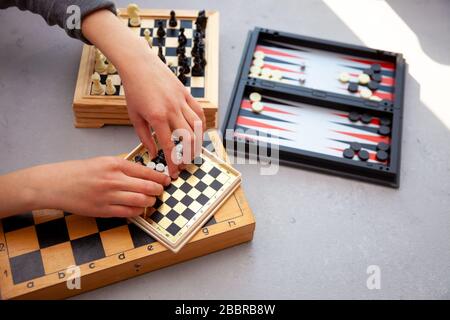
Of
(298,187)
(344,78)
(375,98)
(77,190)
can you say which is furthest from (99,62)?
(375,98)

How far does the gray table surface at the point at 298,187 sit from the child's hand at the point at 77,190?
250 mm

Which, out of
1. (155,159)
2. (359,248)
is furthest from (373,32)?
(155,159)

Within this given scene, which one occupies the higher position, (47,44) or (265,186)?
(47,44)

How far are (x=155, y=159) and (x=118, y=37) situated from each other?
0.42 m

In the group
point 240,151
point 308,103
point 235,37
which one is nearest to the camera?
point 240,151

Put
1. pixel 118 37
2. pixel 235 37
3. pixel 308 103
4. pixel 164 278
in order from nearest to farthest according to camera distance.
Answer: pixel 164 278 < pixel 118 37 < pixel 308 103 < pixel 235 37

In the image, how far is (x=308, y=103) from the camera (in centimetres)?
193

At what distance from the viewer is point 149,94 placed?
5.05 ft

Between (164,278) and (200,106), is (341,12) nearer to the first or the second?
(200,106)

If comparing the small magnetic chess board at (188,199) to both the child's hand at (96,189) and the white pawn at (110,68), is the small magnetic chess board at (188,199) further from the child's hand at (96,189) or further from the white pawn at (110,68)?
the white pawn at (110,68)

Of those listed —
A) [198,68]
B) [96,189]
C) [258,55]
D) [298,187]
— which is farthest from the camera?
[258,55]

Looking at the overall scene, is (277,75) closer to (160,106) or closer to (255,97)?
(255,97)

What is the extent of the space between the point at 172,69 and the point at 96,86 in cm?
29

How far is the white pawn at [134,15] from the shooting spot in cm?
193
